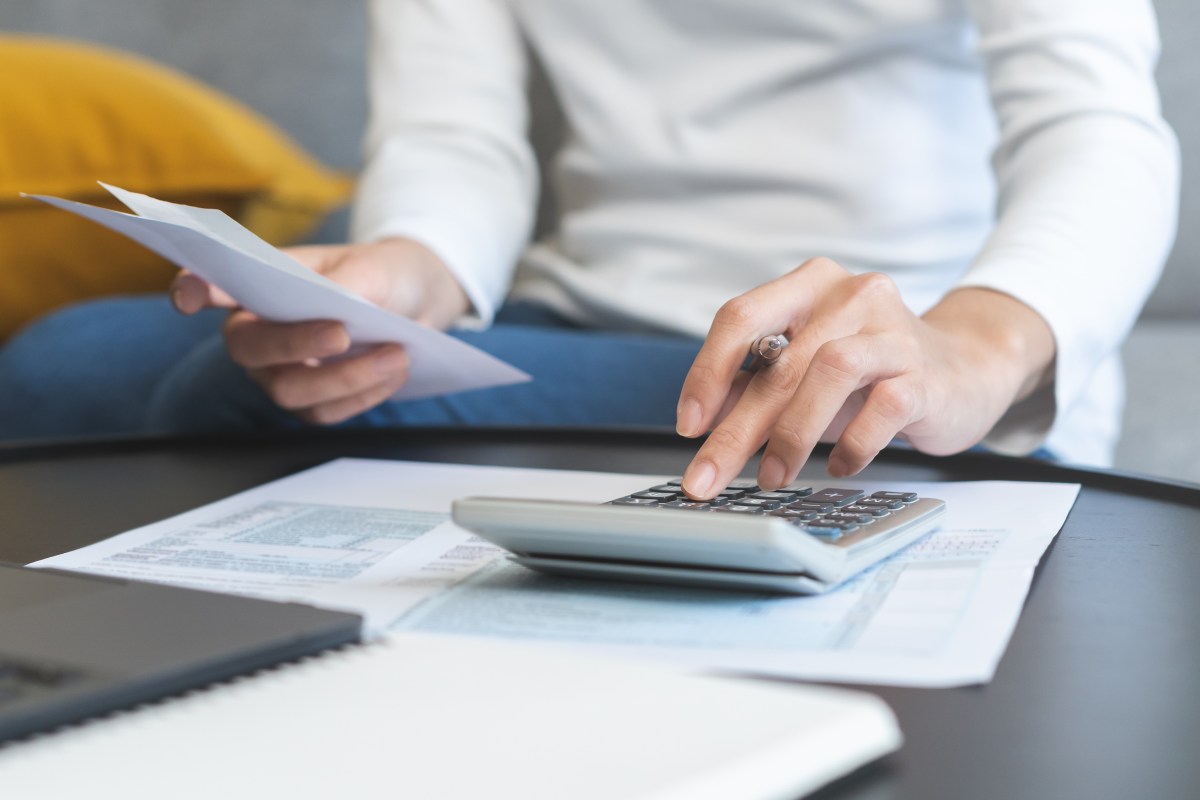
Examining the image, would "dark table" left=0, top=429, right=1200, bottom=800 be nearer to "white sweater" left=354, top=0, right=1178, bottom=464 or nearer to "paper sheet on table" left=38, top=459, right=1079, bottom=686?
"paper sheet on table" left=38, top=459, right=1079, bottom=686

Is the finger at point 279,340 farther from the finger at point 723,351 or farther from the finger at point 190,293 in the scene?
the finger at point 723,351

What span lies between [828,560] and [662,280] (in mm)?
607

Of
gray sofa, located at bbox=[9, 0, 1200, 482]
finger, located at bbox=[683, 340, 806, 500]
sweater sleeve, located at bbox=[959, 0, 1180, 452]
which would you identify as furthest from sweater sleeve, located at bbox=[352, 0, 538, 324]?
gray sofa, located at bbox=[9, 0, 1200, 482]

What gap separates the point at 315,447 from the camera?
0.72 metres

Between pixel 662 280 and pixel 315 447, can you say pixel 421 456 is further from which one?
pixel 662 280

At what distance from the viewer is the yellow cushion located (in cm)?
146

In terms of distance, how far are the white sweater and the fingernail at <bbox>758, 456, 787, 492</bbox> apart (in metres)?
0.31

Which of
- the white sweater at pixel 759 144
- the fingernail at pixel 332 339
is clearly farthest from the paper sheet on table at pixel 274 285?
the white sweater at pixel 759 144

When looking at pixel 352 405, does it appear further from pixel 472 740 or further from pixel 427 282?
pixel 472 740

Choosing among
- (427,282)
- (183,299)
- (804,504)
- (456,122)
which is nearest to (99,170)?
(456,122)

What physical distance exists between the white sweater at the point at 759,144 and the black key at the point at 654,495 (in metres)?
0.35

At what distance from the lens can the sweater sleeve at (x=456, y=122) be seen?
979 millimetres

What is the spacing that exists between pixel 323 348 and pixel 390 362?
0.12 ft

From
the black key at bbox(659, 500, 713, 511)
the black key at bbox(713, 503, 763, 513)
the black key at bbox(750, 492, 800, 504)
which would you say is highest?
the black key at bbox(659, 500, 713, 511)
